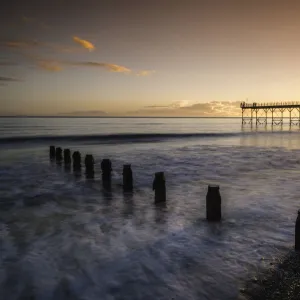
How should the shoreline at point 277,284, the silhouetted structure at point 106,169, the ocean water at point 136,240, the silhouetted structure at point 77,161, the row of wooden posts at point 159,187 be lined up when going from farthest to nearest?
the silhouetted structure at point 77,161 < the silhouetted structure at point 106,169 < the row of wooden posts at point 159,187 < the ocean water at point 136,240 < the shoreline at point 277,284

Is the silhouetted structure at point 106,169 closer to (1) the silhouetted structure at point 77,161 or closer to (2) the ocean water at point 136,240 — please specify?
(2) the ocean water at point 136,240

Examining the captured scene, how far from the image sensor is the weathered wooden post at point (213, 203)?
8.08 metres

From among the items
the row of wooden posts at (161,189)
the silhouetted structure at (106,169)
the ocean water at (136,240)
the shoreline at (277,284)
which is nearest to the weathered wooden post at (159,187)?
the row of wooden posts at (161,189)

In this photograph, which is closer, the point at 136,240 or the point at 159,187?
the point at 136,240

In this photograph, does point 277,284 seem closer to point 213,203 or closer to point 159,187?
point 213,203

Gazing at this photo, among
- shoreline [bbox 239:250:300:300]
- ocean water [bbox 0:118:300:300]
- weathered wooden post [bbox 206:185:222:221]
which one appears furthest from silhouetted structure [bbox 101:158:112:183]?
shoreline [bbox 239:250:300:300]

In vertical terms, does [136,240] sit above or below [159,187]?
below

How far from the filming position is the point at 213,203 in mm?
8344

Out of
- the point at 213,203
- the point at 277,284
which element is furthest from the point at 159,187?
the point at 277,284

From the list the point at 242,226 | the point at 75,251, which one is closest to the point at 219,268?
the point at 242,226

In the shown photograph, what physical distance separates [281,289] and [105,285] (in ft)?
9.57

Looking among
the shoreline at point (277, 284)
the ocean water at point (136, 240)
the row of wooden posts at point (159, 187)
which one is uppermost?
the row of wooden posts at point (159, 187)

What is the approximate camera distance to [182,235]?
772cm

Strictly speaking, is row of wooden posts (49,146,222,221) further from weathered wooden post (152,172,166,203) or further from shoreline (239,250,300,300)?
shoreline (239,250,300,300)
